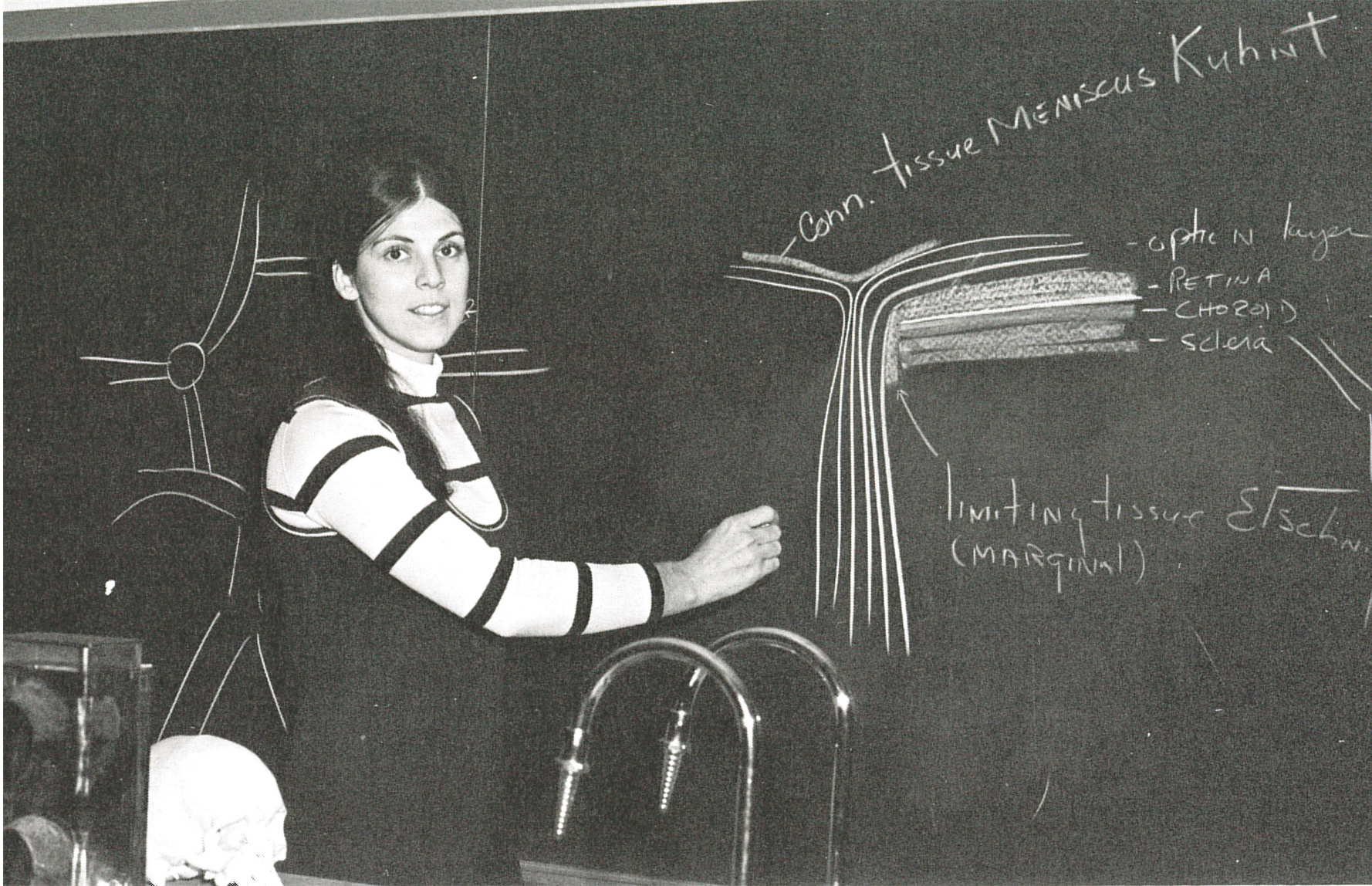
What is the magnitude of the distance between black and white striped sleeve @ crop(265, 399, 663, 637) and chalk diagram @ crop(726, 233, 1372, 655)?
0.22 m

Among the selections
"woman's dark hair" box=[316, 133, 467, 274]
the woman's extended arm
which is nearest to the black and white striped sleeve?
the woman's extended arm

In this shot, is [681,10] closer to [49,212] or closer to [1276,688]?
[49,212]

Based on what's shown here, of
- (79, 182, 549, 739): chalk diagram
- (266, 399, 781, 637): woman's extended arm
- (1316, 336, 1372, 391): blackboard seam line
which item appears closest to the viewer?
(1316, 336, 1372, 391): blackboard seam line

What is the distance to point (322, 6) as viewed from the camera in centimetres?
152

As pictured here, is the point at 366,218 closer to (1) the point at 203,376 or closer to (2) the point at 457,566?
(1) the point at 203,376

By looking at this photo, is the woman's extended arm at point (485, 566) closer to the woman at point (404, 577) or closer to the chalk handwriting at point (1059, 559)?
the woman at point (404, 577)

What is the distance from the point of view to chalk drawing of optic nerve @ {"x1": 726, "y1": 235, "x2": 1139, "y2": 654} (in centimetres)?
136

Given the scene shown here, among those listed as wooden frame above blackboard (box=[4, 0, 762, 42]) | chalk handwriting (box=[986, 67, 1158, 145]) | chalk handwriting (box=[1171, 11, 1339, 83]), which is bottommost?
chalk handwriting (box=[986, 67, 1158, 145])

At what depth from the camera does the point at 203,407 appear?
1542 millimetres

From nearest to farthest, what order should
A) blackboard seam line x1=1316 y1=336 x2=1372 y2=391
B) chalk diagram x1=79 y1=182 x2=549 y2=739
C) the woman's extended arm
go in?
blackboard seam line x1=1316 y1=336 x2=1372 y2=391
the woman's extended arm
chalk diagram x1=79 y1=182 x2=549 y2=739

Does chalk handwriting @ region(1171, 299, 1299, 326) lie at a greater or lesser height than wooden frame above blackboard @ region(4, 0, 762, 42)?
lesser

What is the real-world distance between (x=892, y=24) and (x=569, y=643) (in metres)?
0.74

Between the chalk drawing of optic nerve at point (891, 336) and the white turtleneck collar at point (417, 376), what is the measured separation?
1.16 ft

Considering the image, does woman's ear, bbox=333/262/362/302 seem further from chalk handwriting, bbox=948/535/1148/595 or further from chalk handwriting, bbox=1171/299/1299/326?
chalk handwriting, bbox=1171/299/1299/326
